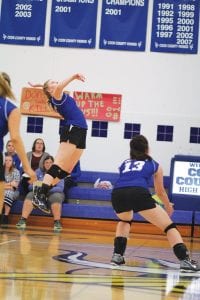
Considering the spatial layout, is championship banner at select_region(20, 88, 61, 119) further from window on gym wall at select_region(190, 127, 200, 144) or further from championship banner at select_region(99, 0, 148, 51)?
window on gym wall at select_region(190, 127, 200, 144)

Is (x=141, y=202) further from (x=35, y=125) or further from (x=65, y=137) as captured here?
(x=35, y=125)

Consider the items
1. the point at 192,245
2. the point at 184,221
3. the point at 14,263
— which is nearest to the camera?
the point at 14,263

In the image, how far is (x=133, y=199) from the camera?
22.2 feet

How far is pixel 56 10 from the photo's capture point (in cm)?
1454

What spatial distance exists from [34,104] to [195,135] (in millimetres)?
3951

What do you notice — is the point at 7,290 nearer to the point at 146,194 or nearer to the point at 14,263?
the point at 14,263

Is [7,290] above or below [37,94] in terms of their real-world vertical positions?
below

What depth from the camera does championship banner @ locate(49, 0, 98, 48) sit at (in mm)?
14445

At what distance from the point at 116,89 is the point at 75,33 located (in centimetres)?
168

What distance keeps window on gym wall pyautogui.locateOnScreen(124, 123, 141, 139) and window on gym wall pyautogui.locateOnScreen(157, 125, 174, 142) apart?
0.49 m

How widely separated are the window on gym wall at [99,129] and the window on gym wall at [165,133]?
49.7 inches

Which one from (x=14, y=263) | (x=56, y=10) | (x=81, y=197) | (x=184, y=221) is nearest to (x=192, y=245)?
(x=184, y=221)

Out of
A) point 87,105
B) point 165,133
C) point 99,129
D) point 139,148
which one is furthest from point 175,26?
point 139,148

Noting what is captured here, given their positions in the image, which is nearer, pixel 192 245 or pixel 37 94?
pixel 192 245
